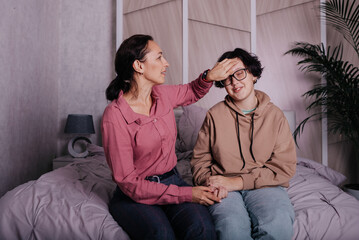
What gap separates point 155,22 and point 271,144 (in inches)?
89.9

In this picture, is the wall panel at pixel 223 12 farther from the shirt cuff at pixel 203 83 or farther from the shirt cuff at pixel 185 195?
the shirt cuff at pixel 185 195

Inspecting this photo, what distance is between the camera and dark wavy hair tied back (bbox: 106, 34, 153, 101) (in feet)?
4.53

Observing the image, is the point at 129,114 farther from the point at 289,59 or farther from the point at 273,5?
the point at 273,5

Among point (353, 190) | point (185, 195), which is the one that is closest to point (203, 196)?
point (185, 195)

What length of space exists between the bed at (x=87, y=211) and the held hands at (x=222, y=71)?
2.45ft

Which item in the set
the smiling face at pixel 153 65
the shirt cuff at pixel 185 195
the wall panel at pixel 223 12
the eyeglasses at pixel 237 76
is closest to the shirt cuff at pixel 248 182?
the shirt cuff at pixel 185 195

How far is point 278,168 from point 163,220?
2.10ft

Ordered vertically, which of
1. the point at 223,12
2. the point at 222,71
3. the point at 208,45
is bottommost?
the point at 222,71

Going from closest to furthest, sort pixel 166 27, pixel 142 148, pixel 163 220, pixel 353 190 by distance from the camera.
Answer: pixel 163 220, pixel 142 148, pixel 353 190, pixel 166 27

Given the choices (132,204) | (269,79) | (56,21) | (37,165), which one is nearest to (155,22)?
(56,21)

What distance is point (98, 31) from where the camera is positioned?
137 inches

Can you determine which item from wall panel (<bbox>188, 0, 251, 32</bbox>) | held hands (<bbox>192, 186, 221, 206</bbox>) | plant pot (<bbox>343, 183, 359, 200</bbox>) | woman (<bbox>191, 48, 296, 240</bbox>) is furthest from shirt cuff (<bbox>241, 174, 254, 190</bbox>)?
wall panel (<bbox>188, 0, 251, 32</bbox>)

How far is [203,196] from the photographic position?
4.06 ft

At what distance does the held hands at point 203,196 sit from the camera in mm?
1232
